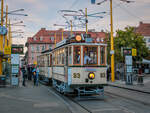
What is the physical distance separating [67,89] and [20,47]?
791 cm

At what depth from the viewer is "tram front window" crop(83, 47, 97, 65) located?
12.6 metres

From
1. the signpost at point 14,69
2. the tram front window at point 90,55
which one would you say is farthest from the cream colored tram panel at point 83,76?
the signpost at point 14,69

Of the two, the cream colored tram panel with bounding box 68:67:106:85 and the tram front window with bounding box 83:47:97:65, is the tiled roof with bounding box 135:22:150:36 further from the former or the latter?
the cream colored tram panel with bounding box 68:67:106:85

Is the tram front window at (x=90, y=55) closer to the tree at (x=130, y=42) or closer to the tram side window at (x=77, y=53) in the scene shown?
the tram side window at (x=77, y=53)

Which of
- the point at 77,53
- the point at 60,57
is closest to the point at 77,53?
the point at 77,53

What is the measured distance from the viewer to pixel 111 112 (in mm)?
9055

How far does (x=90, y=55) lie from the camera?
1275cm

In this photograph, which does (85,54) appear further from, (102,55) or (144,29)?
(144,29)

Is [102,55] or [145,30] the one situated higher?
[145,30]

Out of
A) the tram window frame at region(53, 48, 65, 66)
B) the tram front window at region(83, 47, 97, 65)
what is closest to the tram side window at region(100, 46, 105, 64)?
the tram front window at region(83, 47, 97, 65)

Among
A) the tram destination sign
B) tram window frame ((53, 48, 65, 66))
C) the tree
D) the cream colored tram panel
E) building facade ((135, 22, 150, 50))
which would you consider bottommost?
the cream colored tram panel

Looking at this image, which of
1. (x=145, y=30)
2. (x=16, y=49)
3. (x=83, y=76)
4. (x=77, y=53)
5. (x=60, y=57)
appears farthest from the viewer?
(x=145, y=30)

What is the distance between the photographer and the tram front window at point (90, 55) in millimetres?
12625

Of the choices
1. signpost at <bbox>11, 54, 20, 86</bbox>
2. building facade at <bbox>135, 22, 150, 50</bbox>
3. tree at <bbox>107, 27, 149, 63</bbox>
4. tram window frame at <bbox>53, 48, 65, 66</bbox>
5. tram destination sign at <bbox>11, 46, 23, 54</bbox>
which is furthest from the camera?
building facade at <bbox>135, 22, 150, 50</bbox>
